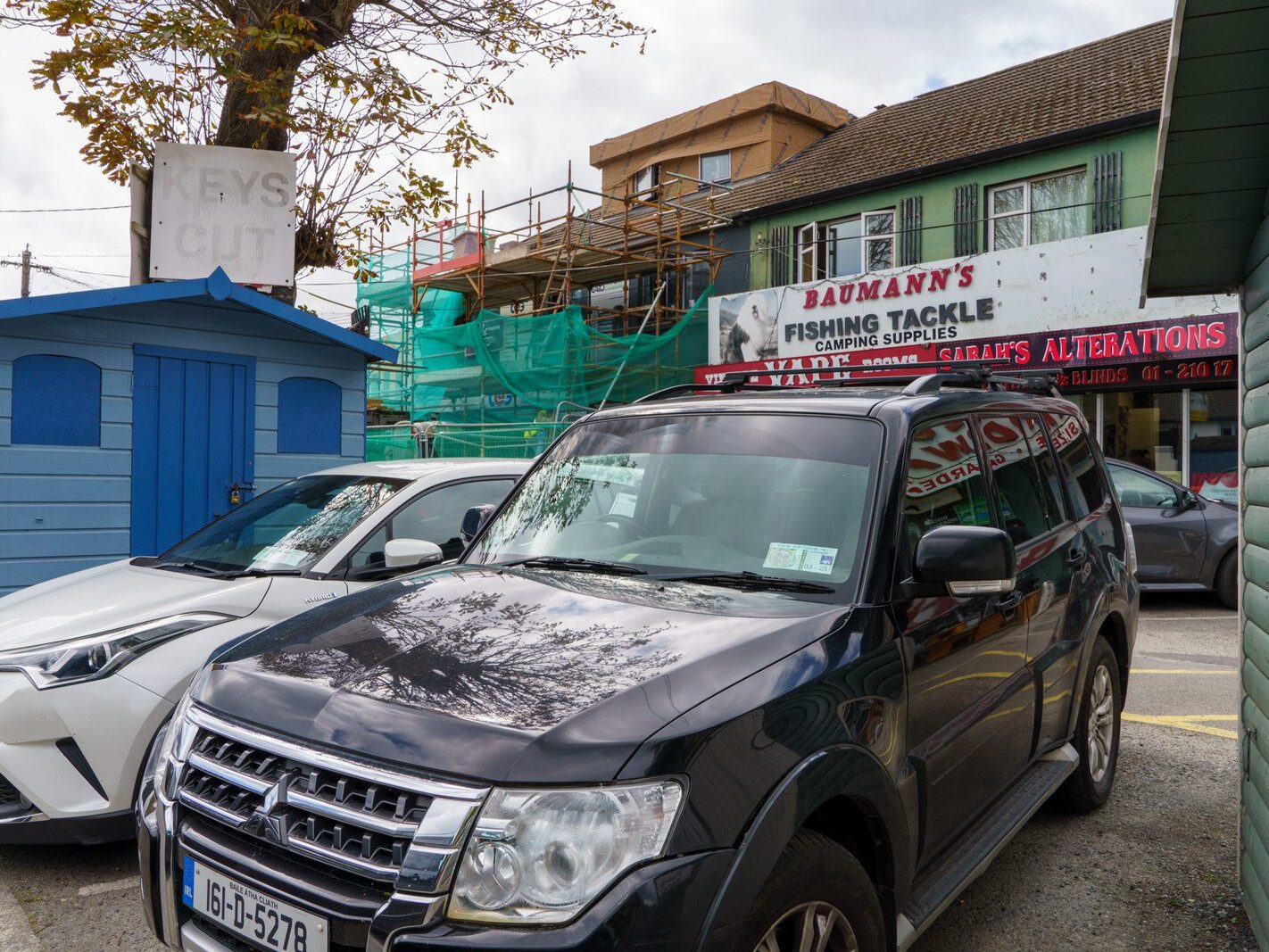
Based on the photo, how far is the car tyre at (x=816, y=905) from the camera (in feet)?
6.81

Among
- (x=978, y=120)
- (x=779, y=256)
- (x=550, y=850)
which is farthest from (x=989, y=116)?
(x=550, y=850)

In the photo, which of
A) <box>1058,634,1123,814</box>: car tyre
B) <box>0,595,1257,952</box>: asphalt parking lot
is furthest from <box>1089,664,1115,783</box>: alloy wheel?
<box>0,595,1257,952</box>: asphalt parking lot

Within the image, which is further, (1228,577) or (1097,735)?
(1228,577)

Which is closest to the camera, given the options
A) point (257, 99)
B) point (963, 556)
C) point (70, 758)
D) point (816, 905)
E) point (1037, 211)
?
point (816, 905)

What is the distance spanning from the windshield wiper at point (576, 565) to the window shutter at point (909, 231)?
15.6 m

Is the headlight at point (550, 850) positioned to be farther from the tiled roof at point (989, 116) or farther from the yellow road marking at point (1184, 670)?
the tiled roof at point (989, 116)

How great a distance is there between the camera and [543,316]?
19984mm

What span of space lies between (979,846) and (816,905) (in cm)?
120

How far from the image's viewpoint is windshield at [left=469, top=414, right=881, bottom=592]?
2.96 meters

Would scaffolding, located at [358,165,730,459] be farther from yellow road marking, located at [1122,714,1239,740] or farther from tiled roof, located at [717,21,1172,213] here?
yellow road marking, located at [1122,714,1239,740]

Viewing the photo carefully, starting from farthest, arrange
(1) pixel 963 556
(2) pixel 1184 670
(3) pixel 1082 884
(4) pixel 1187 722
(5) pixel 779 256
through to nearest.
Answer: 1. (5) pixel 779 256
2. (2) pixel 1184 670
3. (4) pixel 1187 722
4. (3) pixel 1082 884
5. (1) pixel 963 556

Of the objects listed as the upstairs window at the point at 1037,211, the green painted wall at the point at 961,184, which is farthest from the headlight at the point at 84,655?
the upstairs window at the point at 1037,211

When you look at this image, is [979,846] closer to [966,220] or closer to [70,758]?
[70,758]

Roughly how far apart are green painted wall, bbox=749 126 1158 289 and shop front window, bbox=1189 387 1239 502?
2794mm
